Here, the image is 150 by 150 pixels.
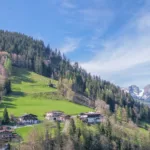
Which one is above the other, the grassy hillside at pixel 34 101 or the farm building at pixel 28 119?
the grassy hillside at pixel 34 101

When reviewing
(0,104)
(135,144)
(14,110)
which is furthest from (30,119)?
(135,144)

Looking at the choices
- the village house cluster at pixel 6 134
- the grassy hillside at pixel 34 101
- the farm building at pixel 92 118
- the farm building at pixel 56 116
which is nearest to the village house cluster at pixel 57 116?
the farm building at pixel 56 116

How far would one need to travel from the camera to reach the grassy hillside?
138m

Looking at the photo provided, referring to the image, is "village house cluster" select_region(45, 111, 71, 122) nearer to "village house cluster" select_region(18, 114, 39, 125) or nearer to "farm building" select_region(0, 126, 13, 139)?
"village house cluster" select_region(18, 114, 39, 125)

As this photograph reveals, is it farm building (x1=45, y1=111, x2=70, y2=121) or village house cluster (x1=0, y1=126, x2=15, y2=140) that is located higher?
farm building (x1=45, y1=111, x2=70, y2=121)

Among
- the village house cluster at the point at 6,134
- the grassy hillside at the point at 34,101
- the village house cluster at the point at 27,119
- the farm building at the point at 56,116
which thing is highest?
the grassy hillside at the point at 34,101

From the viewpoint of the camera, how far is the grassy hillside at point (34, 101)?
137525 millimetres

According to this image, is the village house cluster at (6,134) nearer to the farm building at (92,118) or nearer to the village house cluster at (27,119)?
the village house cluster at (27,119)

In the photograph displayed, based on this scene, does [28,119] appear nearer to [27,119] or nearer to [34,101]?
[27,119]

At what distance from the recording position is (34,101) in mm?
154500

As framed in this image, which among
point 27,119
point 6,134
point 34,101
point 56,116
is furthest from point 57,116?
point 6,134

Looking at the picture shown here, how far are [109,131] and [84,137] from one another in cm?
1365

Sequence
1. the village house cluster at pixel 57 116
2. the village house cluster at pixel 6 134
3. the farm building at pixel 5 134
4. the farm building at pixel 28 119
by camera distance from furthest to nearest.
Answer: the village house cluster at pixel 57 116, the farm building at pixel 28 119, the farm building at pixel 5 134, the village house cluster at pixel 6 134

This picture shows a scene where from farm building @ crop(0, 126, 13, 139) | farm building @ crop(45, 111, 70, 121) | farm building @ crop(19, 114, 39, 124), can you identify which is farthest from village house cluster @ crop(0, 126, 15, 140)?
farm building @ crop(45, 111, 70, 121)
